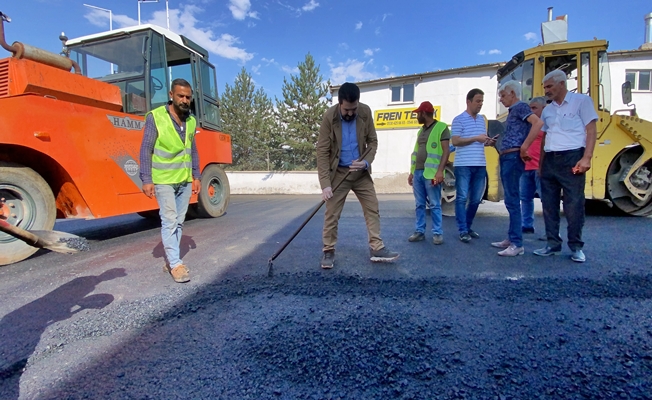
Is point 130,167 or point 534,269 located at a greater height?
point 130,167

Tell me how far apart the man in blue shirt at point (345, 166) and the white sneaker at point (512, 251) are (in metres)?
1.17

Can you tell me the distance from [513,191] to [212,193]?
17.8 ft

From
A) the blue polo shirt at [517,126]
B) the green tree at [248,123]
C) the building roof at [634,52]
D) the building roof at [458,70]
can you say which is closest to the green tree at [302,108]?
the green tree at [248,123]

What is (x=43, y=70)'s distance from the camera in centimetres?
357

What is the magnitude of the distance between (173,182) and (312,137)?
2363cm

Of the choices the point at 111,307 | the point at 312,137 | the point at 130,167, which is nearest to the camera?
the point at 111,307

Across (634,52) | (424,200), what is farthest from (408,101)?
(424,200)

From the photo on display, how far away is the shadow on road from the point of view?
162 centimetres

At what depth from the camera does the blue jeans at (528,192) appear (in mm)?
4105

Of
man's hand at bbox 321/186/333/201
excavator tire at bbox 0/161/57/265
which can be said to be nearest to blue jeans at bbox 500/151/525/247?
man's hand at bbox 321/186/333/201

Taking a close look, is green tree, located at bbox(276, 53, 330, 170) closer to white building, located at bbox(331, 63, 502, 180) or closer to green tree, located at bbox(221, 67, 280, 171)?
green tree, located at bbox(221, 67, 280, 171)

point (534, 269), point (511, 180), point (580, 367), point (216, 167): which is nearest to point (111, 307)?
point (580, 367)

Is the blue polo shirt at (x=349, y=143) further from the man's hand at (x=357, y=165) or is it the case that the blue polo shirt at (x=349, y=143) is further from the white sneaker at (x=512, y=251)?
the white sneaker at (x=512, y=251)

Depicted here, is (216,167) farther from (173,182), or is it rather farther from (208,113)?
(173,182)
